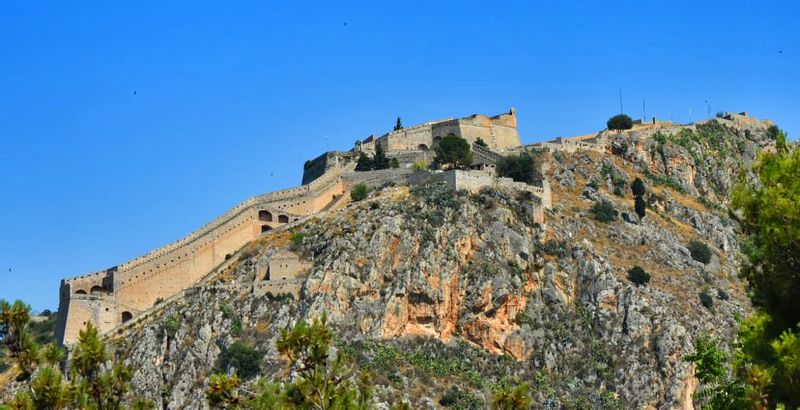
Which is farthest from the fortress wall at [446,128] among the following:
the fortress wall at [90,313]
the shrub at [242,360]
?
the shrub at [242,360]

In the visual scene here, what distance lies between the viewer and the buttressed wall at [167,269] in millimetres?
63719

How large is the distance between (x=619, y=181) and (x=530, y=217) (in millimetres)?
14577

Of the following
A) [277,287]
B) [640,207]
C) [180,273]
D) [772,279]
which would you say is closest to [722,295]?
[640,207]

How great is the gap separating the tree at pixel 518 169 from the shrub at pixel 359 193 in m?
9.09

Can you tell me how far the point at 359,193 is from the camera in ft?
245

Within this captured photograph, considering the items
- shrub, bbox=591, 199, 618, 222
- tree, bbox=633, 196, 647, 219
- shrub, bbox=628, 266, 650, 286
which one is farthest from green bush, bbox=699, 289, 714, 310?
tree, bbox=633, 196, 647, 219

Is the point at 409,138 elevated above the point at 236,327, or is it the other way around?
the point at 409,138

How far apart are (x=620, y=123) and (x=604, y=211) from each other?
20.0m

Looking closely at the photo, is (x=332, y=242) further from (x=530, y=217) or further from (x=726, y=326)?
(x=726, y=326)

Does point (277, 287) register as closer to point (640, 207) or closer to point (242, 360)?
point (242, 360)

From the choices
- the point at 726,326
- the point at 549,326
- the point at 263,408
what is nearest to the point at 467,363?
the point at 549,326

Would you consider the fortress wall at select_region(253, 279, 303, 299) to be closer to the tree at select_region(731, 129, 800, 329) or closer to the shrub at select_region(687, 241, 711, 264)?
the shrub at select_region(687, 241, 711, 264)

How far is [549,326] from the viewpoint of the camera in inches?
2562

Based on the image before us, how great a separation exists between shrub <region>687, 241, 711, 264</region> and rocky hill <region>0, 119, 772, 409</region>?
106cm
